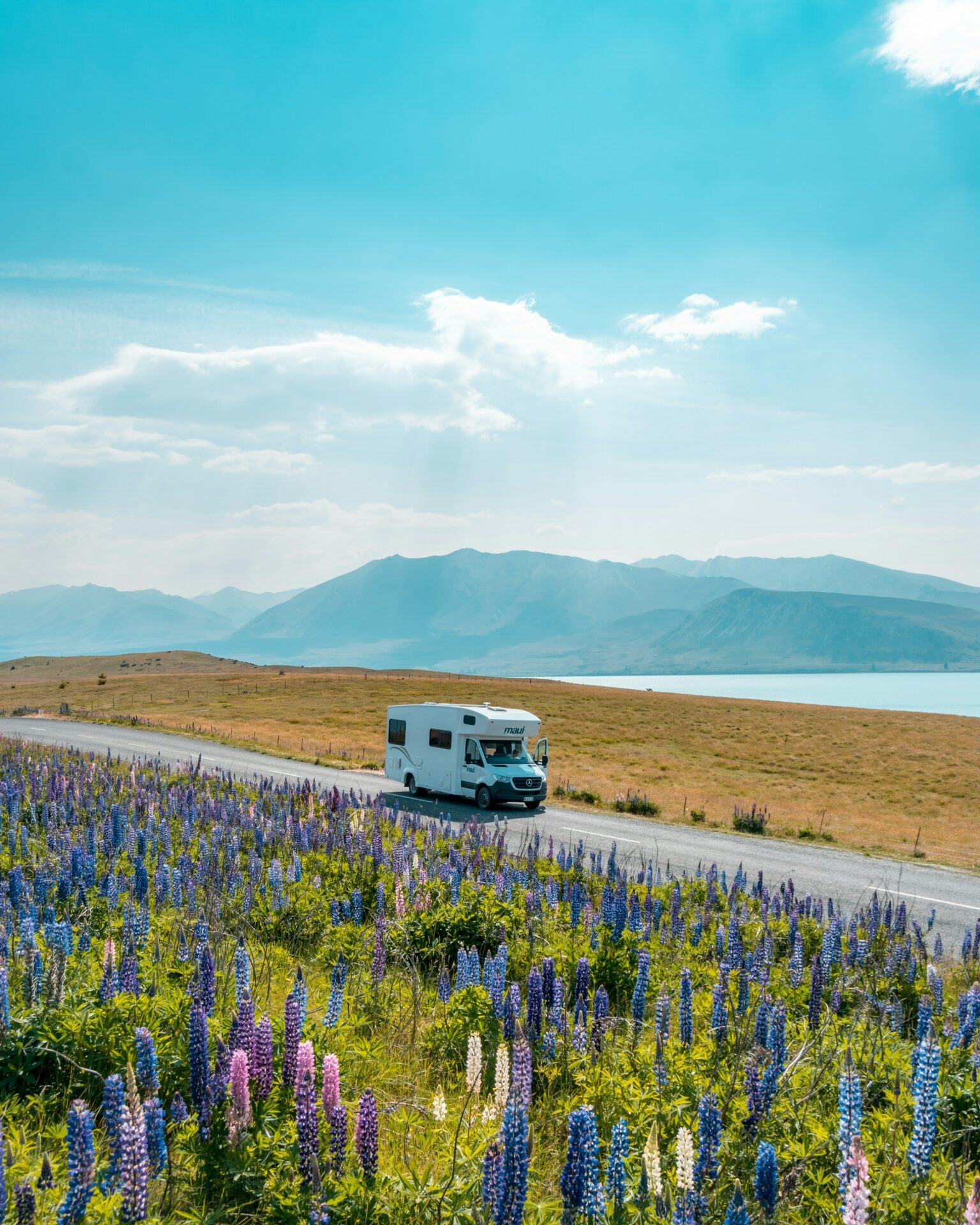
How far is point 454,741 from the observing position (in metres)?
29.2

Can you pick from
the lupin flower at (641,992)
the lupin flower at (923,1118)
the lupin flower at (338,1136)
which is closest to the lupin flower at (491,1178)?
the lupin flower at (338,1136)

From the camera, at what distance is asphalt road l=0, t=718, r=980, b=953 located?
17906mm

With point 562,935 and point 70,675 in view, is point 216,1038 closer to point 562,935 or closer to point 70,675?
point 562,935

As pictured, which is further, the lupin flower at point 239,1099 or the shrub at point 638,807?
the shrub at point 638,807

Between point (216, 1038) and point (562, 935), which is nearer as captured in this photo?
point (216, 1038)

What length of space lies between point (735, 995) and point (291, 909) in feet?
16.8

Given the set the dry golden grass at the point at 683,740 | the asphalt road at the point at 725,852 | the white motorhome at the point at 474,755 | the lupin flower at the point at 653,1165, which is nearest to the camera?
the lupin flower at the point at 653,1165

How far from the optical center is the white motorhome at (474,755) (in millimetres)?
28250

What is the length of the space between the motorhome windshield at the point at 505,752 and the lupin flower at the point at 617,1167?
24.9 m

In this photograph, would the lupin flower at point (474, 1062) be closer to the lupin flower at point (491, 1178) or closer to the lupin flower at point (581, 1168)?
the lupin flower at point (491, 1178)

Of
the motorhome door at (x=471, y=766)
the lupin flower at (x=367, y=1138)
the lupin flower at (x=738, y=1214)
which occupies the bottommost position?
the motorhome door at (x=471, y=766)

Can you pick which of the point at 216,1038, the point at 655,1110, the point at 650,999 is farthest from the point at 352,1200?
the point at 650,999

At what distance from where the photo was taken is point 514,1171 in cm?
297

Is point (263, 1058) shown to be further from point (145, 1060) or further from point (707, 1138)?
point (707, 1138)
